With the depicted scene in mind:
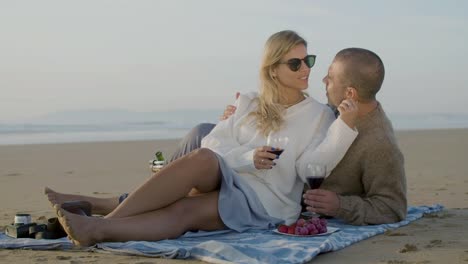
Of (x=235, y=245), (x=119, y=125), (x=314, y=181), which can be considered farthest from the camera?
(x=119, y=125)

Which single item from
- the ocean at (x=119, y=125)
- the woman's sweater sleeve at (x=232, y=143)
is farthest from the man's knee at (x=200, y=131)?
the ocean at (x=119, y=125)

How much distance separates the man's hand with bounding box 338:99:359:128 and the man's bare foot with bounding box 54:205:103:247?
1.81m

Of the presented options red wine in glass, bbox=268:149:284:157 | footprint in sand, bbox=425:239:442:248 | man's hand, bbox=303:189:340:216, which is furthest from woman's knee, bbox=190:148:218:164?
footprint in sand, bbox=425:239:442:248

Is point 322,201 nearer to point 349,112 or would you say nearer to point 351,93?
point 349,112

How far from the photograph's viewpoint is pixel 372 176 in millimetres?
5594

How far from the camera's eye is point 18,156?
16.5 metres

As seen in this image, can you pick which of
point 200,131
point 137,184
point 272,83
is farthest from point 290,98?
point 137,184

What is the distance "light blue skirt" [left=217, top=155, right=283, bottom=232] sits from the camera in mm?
5152

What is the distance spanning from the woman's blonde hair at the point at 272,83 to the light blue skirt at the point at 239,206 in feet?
1.65

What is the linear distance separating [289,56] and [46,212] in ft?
10.3

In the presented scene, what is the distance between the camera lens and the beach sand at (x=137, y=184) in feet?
15.3

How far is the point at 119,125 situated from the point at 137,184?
23.7 meters

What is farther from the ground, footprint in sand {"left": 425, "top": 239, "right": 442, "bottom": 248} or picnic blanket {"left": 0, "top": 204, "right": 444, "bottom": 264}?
picnic blanket {"left": 0, "top": 204, "right": 444, "bottom": 264}

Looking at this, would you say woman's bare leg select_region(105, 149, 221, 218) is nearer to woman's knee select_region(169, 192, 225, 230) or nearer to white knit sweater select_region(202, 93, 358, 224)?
woman's knee select_region(169, 192, 225, 230)
